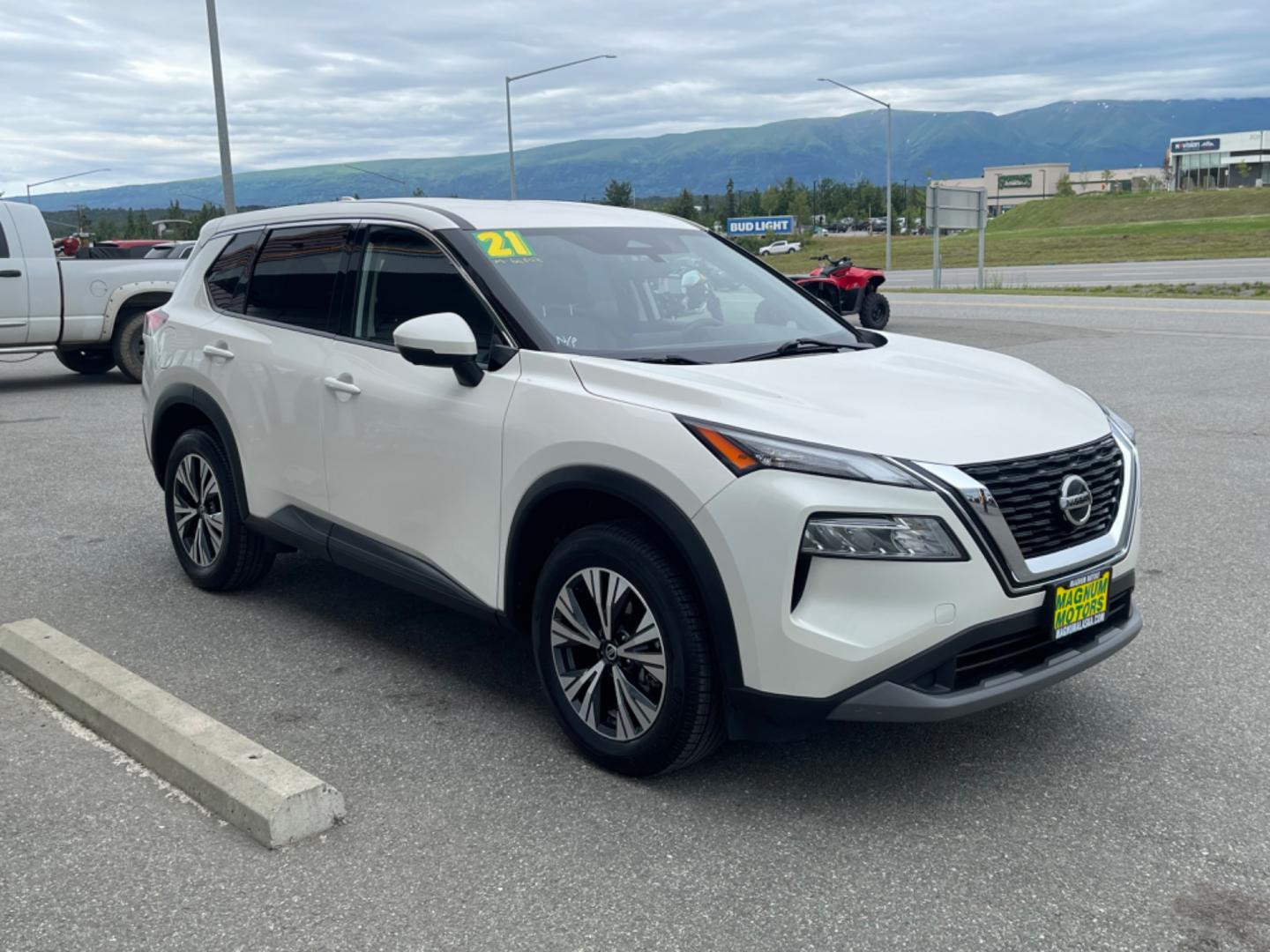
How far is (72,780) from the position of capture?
399 cm

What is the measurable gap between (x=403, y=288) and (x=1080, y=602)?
268 cm

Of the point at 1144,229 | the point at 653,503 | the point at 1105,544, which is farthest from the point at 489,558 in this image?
the point at 1144,229

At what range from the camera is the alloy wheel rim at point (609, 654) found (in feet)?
12.4

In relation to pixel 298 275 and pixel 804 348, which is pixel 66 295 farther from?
pixel 804 348

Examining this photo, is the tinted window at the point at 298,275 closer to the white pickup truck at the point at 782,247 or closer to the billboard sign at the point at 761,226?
the white pickup truck at the point at 782,247

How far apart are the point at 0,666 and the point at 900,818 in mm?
3612

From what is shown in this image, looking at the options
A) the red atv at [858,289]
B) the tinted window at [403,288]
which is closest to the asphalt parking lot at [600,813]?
the tinted window at [403,288]

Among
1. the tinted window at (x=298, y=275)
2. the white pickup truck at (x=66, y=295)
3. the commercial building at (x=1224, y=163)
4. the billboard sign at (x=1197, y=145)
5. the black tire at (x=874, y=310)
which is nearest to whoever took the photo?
the tinted window at (x=298, y=275)

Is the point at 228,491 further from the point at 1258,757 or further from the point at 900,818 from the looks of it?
the point at 1258,757

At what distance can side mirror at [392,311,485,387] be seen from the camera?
13.7 feet

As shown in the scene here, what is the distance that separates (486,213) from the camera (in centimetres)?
494

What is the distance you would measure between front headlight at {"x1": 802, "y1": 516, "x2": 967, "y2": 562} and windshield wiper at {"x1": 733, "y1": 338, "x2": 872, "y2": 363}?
1044mm

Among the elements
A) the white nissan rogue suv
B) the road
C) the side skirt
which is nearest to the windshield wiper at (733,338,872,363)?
the white nissan rogue suv

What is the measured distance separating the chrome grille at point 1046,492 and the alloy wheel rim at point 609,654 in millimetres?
1046
